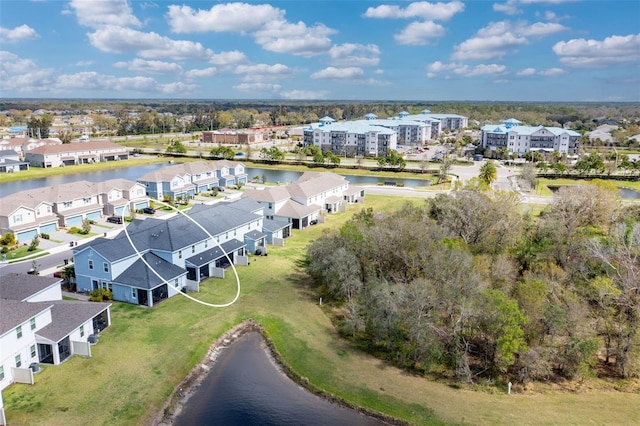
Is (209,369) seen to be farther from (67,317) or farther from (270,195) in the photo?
(270,195)

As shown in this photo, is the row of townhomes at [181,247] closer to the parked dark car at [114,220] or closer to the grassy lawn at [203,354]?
the grassy lawn at [203,354]

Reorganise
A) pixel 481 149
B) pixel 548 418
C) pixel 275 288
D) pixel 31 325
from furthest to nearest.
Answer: pixel 481 149, pixel 275 288, pixel 31 325, pixel 548 418

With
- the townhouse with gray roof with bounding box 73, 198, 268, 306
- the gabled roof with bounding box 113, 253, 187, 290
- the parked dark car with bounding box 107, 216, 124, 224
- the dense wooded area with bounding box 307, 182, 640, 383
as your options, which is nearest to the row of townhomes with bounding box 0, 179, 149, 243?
the parked dark car with bounding box 107, 216, 124, 224

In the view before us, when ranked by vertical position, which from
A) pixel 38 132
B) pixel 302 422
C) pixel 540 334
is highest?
pixel 38 132

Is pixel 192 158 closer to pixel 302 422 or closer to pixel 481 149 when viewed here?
pixel 481 149

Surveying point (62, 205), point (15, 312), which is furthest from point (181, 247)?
point (62, 205)

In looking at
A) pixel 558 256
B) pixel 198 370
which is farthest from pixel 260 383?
pixel 558 256

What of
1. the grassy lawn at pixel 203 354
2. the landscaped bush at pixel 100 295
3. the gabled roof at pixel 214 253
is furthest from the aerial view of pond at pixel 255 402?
the gabled roof at pixel 214 253

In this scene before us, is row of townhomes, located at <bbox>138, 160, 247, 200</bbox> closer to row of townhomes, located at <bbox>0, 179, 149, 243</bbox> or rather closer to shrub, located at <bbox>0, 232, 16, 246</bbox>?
row of townhomes, located at <bbox>0, 179, 149, 243</bbox>
